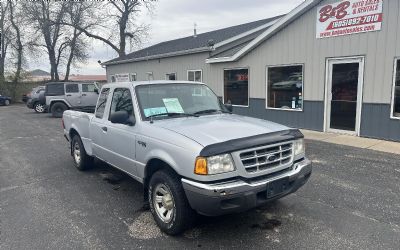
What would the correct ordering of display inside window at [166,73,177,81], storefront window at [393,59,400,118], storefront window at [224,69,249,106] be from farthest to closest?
display inside window at [166,73,177,81], storefront window at [224,69,249,106], storefront window at [393,59,400,118]

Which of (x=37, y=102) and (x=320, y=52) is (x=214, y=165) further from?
(x=37, y=102)

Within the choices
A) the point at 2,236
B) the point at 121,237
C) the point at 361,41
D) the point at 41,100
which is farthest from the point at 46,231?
the point at 41,100

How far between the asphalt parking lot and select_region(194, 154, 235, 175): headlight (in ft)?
2.83

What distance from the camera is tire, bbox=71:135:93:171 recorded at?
6238 millimetres

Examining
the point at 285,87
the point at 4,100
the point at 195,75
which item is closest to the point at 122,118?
the point at 285,87

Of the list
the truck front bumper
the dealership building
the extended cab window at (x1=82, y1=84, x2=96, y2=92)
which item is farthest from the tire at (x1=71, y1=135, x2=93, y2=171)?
the extended cab window at (x1=82, y1=84, x2=96, y2=92)

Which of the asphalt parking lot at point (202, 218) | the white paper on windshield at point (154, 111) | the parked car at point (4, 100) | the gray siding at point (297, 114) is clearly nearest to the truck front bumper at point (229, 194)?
the asphalt parking lot at point (202, 218)

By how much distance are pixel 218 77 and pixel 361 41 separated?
A: 644 centimetres

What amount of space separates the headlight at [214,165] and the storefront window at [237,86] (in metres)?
10.0

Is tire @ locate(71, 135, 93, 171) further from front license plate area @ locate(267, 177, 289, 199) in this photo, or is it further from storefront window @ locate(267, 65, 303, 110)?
storefront window @ locate(267, 65, 303, 110)

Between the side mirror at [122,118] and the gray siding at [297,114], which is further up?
the side mirror at [122,118]

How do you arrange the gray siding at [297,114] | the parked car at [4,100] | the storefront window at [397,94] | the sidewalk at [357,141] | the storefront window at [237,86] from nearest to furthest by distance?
the sidewalk at [357,141], the storefront window at [397,94], the gray siding at [297,114], the storefront window at [237,86], the parked car at [4,100]

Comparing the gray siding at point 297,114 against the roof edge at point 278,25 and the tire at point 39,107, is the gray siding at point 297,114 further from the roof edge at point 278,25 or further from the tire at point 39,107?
the tire at point 39,107

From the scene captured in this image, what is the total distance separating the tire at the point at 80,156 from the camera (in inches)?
246
